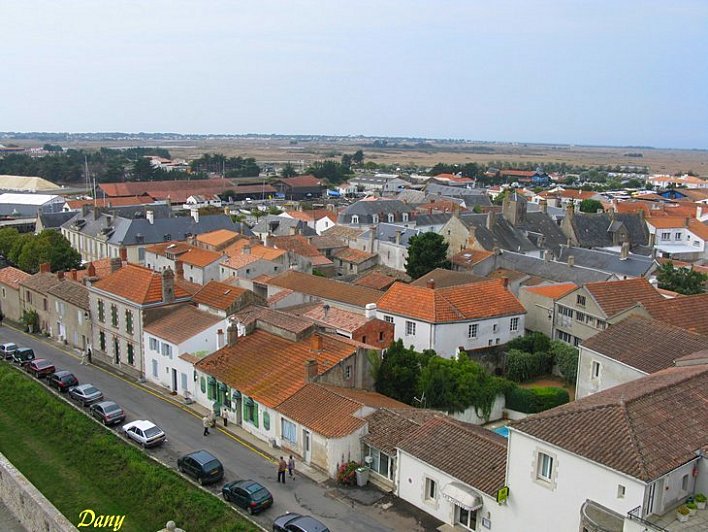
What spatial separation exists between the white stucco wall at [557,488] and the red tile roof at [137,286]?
26.5 m

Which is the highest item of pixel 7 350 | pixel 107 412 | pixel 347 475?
pixel 347 475

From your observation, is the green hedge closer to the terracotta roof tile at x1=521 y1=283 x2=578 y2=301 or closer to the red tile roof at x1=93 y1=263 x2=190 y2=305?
the terracotta roof tile at x1=521 y1=283 x2=578 y2=301

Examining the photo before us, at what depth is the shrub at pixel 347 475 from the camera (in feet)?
93.7

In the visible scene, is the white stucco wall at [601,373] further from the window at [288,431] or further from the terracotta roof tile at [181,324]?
the terracotta roof tile at [181,324]

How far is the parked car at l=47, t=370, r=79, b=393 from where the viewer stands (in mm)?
39250

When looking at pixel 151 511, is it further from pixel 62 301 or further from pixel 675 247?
pixel 675 247

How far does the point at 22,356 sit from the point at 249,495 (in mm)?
24946

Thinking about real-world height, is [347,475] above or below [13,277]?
below

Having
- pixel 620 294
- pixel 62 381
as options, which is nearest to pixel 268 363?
pixel 62 381

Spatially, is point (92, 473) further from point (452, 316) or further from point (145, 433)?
point (452, 316)

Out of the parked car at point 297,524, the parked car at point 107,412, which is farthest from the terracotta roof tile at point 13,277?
the parked car at point 297,524

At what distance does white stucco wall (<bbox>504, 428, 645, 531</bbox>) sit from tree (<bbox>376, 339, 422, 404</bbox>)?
512 inches

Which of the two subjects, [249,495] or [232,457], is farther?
[232,457]

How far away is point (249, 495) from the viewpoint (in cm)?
2609
